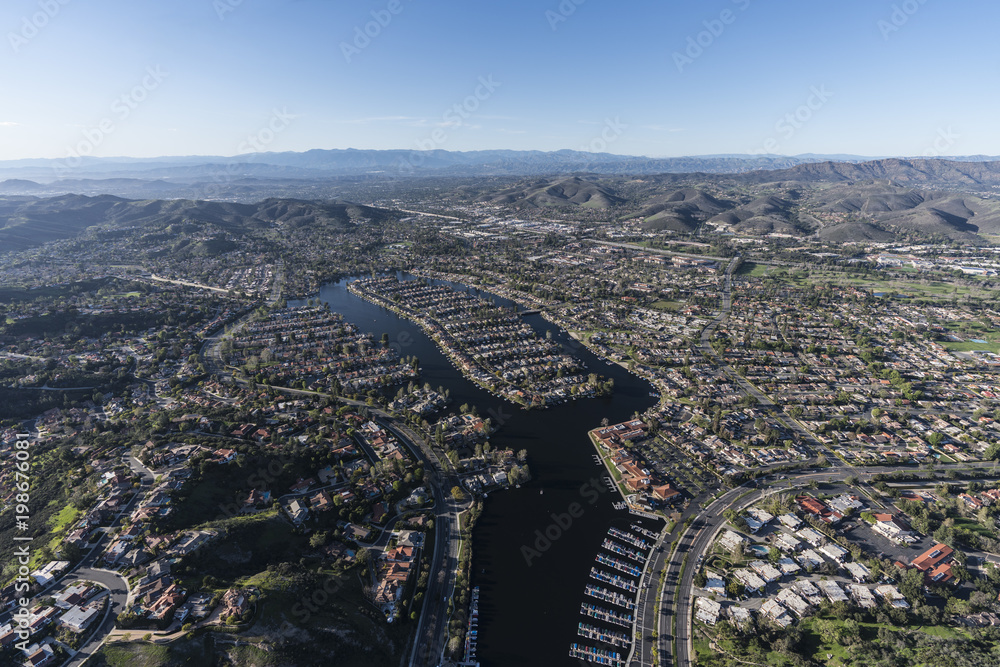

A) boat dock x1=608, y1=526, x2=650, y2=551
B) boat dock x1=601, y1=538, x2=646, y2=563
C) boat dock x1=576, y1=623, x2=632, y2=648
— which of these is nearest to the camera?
boat dock x1=576, y1=623, x2=632, y2=648

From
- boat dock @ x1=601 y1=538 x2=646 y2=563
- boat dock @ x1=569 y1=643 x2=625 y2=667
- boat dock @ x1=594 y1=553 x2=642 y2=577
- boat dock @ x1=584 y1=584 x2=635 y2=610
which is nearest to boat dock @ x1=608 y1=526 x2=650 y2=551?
boat dock @ x1=601 y1=538 x2=646 y2=563

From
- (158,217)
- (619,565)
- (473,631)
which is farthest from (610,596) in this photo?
(158,217)

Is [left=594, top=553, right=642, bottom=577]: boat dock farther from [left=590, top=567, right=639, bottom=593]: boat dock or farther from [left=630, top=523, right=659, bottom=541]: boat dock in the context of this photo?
[left=630, top=523, right=659, bottom=541]: boat dock

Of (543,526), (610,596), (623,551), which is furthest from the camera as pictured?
(543,526)

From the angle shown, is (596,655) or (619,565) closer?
(596,655)

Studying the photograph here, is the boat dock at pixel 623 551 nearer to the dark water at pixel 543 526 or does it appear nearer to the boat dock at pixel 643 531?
the dark water at pixel 543 526

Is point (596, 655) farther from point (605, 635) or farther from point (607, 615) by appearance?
point (607, 615)

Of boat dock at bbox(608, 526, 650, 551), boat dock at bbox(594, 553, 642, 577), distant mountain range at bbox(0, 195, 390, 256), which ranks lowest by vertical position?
boat dock at bbox(594, 553, 642, 577)
